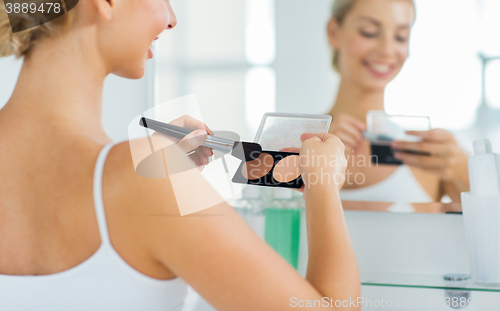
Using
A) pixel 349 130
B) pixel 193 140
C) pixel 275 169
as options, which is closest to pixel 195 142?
pixel 193 140

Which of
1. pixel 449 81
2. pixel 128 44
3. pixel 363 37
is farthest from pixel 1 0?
pixel 449 81

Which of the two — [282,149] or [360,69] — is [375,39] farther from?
[282,149]

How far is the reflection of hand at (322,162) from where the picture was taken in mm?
377

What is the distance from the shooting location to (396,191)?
0.61 metres

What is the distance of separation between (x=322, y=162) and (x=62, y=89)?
0.26m

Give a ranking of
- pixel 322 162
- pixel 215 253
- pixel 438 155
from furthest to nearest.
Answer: pixel 438 155, pixel 322 162, pixel 215 253

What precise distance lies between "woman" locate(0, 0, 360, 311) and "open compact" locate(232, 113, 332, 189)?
7cm

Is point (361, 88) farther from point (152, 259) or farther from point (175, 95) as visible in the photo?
point (152, 259)

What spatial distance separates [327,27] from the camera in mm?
639

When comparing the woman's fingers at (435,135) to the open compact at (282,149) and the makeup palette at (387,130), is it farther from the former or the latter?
the open compact at (282,149)

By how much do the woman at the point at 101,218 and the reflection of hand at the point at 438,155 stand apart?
11.0 inches

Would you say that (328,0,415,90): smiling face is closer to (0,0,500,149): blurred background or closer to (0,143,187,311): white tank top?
(0,0,500,149): blurred background

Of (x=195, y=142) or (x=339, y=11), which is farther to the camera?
(x=339, y=11)

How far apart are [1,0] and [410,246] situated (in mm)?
631
